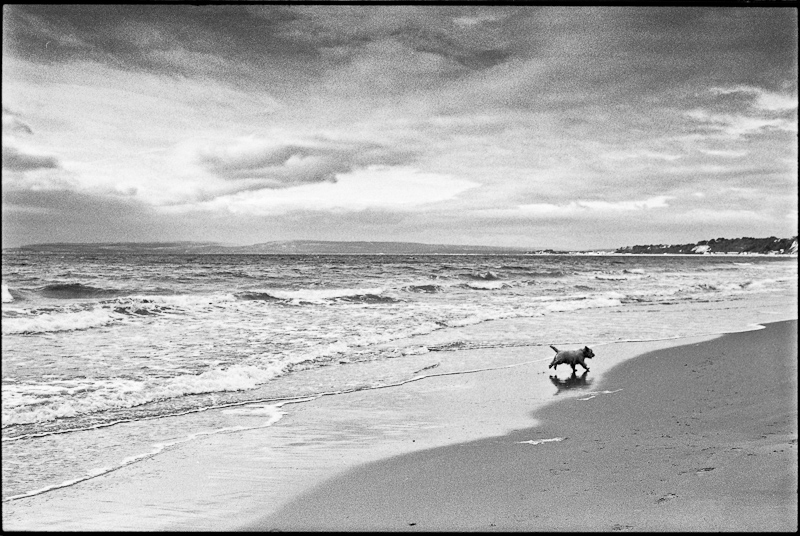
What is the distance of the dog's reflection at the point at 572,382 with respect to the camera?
6672 millimetres

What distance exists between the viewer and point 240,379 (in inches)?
261

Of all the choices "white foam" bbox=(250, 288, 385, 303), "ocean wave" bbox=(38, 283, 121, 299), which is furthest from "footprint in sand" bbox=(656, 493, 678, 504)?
"ocean wave" bbox=(38, 283, 121, 299)

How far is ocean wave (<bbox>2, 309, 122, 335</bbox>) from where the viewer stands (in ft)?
32.8

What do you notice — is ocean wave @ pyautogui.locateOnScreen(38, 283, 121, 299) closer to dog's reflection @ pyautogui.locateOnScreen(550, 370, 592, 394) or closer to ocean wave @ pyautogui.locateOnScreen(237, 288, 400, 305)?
ocean wave @ pyautogui.locateOnScreen(237, 288, 400, 305)

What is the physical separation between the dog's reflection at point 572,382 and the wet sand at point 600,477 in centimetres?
97

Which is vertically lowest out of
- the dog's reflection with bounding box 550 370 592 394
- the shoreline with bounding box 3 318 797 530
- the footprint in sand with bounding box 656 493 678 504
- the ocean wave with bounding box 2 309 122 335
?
the dog's reflection with bounding box 550 370 592 394

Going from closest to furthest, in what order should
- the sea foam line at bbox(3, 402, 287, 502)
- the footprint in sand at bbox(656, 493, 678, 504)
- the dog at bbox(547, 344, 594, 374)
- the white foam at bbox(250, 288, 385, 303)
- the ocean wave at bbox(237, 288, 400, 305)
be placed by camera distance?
the footprint in sand at bbox(656, 493, 678, 504), the sea foam line at bbox(3, 402, 287, 502), the dog at bbox(547, 344, 594, 374), the ocean wave at bbox(237, 288, 400, 305), the white foam at bbox(250, 288, 385, 303)

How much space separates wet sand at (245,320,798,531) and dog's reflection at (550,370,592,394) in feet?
3.20

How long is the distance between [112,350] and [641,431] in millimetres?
7124

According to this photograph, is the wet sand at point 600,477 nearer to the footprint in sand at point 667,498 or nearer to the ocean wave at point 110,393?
the footprint in sand at point 667,498

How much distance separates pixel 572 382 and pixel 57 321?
9.53 metres

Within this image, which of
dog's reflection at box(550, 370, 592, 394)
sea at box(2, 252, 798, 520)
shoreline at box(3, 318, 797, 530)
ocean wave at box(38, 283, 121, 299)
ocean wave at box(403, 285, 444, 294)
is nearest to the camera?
shoreline at box(3, 318, 797, 530)

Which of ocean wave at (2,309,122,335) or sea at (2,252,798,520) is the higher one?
ocean wave at (2,309,122,335)

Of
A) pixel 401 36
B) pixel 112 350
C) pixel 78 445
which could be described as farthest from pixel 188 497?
pixel 112 350
